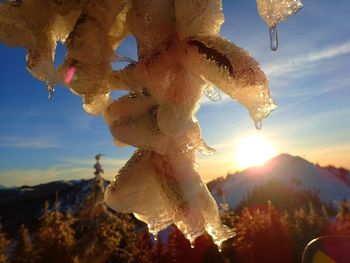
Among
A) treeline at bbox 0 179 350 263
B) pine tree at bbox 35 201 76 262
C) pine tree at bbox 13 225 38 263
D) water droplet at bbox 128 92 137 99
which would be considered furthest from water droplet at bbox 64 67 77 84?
pine tree at bbox 35 201 76 262

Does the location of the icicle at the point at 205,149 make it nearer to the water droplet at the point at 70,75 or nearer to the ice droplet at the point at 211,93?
the ice droplet at the point at 211,93

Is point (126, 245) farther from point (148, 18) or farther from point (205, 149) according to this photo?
point (148, 18)

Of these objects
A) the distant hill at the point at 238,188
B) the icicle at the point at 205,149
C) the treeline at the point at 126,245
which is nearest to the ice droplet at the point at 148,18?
the icicle at the point at 205,149

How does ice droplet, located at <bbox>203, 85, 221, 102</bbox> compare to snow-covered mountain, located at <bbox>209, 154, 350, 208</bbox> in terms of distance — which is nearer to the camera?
ice droplet, located at <bbox>203, 85, 221, 102</bbox>

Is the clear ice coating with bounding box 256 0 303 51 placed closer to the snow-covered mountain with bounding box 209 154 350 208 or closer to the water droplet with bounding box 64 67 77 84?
the water droplet with bounding box 64 67 77 84

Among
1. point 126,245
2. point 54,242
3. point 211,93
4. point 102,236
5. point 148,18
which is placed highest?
point 148,18

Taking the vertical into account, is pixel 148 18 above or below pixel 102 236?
above

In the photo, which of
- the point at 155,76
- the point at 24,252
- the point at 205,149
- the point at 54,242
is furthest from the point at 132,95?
the point at 54,242
